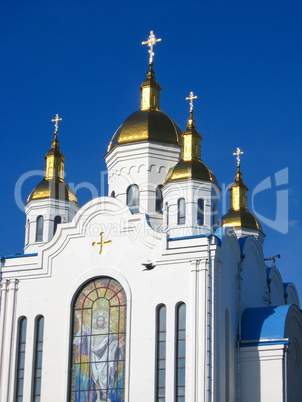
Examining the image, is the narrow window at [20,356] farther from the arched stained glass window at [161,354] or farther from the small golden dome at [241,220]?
the small golden dome at [241,220]

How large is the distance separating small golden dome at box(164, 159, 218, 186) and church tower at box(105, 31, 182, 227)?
126 centimetres

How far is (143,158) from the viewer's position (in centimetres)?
2653

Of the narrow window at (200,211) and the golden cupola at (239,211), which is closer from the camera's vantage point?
the narrow window at (200,211)

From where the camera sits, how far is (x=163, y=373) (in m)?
21.1

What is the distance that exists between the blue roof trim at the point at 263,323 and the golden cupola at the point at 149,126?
22.3ft

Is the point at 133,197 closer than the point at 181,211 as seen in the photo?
No

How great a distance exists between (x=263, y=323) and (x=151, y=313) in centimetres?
327

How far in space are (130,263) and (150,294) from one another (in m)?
1.15

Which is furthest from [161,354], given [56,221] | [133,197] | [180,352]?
[56,221]

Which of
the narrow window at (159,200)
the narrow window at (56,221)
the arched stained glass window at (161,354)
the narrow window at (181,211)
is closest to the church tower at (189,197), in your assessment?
the narrow window at (181,211)

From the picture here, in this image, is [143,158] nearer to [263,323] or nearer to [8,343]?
[263,323]

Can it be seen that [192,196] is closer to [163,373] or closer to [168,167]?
[168,167]

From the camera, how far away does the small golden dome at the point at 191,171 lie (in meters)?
24.6

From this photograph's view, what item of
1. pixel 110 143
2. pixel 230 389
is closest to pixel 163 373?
pixel 230 389
